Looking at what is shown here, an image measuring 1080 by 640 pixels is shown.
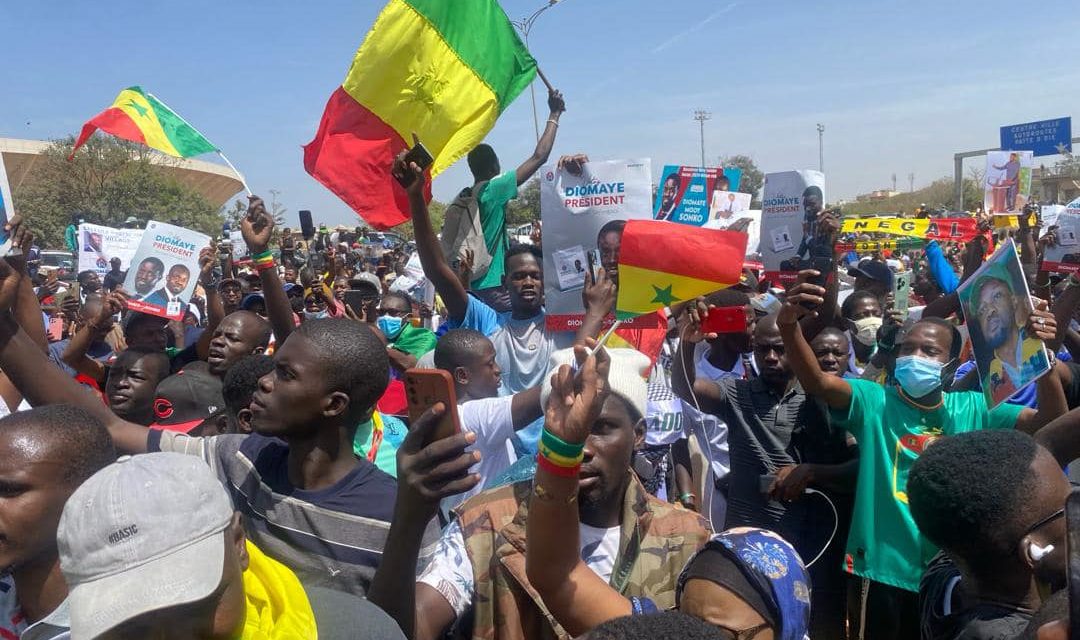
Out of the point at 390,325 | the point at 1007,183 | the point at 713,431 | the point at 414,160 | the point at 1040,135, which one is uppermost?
the point at 1040,135

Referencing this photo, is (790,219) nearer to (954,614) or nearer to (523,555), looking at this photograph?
(954,614)

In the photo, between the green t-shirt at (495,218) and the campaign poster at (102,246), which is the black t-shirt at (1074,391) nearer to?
the green t-shirt at (495,218)

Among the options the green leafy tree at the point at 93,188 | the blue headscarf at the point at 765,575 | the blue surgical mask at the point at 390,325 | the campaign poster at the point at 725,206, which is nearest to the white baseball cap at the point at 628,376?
the blue headscarf at the point at 765,575

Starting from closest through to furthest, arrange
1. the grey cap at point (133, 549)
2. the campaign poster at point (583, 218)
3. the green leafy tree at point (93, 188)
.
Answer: the grey cap at point (133, 549) < the campaign poster at point (583, 218) < the green leafy tree at point (93, 188)

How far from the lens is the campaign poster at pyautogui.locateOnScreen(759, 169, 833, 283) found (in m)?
5.24

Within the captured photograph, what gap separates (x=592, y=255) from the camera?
154 inches

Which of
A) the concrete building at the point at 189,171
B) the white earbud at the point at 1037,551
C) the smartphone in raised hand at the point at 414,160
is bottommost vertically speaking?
the white earbud at the point at 1037,551

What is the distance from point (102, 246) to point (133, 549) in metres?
8.01

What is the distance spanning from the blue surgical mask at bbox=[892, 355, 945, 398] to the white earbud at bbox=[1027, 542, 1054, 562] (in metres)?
1.62

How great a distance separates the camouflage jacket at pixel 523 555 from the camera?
6.72 feet

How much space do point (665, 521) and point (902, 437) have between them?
164cm

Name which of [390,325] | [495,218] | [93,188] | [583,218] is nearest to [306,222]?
[390,325]

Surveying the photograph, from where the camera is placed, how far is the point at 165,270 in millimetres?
5574

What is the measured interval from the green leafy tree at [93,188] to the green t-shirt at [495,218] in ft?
83.4
